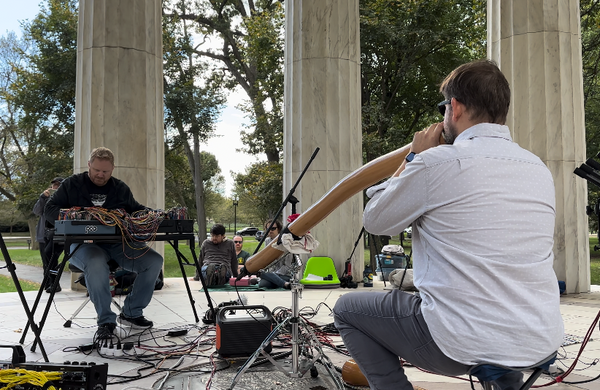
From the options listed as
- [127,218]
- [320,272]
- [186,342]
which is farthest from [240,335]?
[320,272]

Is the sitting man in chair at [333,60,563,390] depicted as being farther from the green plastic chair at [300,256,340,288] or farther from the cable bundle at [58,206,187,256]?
the green plastic chair at [300,256,340,288]

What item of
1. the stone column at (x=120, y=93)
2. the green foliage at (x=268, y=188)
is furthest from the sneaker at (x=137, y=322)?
the green foliage at (x=268, y=188)

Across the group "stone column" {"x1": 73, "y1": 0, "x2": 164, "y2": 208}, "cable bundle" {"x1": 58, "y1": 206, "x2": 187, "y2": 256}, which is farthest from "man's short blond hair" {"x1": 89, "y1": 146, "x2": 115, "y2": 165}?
"stone column" {"x1": 73, "y1": 0, "x2": 164, "y2": 208}

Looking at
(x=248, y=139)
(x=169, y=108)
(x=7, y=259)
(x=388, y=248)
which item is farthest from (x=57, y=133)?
(x=7, y=259)

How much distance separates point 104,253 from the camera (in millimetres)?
→ 4422

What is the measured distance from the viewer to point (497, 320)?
1538 mm

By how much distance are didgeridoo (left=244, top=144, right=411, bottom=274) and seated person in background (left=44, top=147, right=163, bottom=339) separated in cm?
197

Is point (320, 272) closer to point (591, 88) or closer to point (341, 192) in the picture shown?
point (341, 192)

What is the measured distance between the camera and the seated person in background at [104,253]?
421 cm

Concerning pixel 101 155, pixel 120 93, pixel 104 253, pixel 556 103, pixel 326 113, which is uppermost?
pixel 120 93

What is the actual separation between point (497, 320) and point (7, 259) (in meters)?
2.99

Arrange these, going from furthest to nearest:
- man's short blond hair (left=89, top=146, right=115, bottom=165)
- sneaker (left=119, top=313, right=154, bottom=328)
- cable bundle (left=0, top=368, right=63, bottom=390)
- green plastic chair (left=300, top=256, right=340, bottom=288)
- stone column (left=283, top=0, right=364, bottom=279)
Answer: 1. stone column (left=283, top=0, right=364, bottom=279)
2. green plastic chair (left=300, top=256, right=340, bottom=288)
3. sneaker (left=119, top=313, right=154, bottom=328)
4. man's short blond hair (left=89, top=146, right=115, bottom=165)
5. cable bundle (left=0, top=368, right=63, bottom=390)

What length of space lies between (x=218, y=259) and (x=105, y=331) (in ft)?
15.0

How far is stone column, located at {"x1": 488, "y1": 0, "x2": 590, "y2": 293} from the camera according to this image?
7.64 meters
